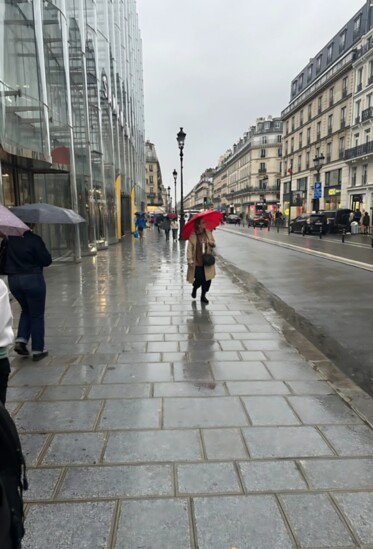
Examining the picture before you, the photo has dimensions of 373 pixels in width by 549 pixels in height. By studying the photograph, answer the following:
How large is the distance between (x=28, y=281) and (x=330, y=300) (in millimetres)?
6022

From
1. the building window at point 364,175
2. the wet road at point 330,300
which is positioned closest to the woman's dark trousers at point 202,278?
the wet road at point 330,300

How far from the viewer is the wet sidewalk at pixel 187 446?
7.22ft

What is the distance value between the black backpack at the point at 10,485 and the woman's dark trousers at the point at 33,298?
3.50 metres

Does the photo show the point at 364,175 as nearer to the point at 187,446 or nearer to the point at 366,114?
the point at 366,114

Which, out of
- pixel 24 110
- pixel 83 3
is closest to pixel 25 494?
pixel 24 110

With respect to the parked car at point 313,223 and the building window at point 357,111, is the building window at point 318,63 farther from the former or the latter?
the parked car at point 313,223

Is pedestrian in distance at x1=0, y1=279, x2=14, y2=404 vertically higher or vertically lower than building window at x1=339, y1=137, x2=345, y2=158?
lower

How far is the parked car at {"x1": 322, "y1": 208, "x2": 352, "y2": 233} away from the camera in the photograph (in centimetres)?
3316

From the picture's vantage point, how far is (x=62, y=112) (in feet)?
48.8

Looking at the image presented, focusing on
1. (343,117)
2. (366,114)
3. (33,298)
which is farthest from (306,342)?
(343,117)

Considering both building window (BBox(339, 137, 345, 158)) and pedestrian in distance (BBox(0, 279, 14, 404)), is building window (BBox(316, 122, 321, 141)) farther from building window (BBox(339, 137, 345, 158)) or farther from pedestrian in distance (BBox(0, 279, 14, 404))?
pedestrian in distance (BBox(0, 279, 14, 404))

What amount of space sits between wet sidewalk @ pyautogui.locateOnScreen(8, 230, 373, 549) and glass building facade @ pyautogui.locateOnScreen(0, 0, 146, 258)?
6.28 metres

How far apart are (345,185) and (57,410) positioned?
44.5 m

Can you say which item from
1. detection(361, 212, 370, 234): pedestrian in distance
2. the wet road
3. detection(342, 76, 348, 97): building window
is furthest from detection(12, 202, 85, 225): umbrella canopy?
detection(342, 76, 348, 97): building window
